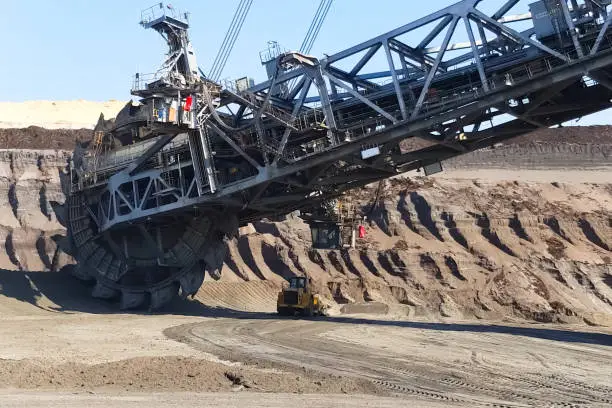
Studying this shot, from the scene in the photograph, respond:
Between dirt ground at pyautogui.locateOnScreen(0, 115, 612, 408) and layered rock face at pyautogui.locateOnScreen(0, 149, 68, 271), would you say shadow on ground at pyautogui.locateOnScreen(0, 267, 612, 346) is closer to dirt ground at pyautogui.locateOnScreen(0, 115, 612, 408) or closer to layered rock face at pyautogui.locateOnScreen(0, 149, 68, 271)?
dirt ground at pyautogui.locateOnScreen(0, 115, 612, 408)

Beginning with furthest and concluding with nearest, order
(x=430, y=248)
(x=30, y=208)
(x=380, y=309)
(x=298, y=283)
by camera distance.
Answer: (x=30, y=208)
(x=430, y=248)
(x=380, y=309)
(x=298, y=283)

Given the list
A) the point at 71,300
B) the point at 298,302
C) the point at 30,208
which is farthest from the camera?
the point at 30,208

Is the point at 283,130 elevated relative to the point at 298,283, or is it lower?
elevated

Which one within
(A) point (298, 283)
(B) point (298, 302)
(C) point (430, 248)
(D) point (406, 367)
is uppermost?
(C) point (430, 248)

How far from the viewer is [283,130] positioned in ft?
76.3

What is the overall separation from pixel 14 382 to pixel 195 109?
14.5m

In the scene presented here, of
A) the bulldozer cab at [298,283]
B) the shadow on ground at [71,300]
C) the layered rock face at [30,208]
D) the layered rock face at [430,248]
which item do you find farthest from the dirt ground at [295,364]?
the layered rock face at [30,208]

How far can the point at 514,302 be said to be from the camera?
3100 centimetres

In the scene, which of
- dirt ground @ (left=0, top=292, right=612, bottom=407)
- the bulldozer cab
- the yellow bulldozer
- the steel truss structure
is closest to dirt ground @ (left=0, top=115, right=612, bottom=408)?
dirt ground @ (left=0, top=292, right=612, bottom=407)

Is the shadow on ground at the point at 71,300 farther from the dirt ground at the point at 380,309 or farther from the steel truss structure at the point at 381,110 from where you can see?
the steel truss structure at the point at 381,110

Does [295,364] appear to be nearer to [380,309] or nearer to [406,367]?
[406,367]

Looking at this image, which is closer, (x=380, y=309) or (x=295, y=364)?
(x=295, y=364)

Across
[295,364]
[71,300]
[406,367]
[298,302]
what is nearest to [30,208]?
[71,300]

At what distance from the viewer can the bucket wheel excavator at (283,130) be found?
18.0m
